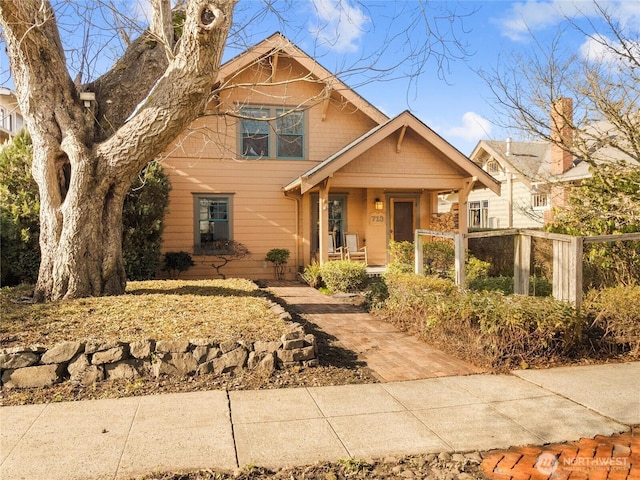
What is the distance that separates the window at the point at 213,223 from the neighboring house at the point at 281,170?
3cm

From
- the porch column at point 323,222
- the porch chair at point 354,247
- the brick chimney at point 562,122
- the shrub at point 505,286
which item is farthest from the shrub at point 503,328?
the porch chair at point 354,247

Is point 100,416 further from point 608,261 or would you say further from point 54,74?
point 608,261

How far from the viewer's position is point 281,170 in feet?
47.4

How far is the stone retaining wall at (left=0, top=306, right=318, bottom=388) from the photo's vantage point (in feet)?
15.9

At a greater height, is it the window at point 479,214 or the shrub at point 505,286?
the window at point 479,214

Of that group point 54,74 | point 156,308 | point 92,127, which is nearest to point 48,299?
point 156,308

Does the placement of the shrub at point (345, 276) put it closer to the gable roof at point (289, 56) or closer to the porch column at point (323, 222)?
the porch column at point (323, 222)

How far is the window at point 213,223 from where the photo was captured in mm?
13984

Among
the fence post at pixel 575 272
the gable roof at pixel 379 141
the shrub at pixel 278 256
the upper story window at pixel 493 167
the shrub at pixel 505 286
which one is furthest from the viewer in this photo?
the upper story window at pixel 493 167

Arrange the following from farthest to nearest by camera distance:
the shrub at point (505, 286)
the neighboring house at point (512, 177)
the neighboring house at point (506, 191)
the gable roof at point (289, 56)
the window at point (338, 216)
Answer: the neighboring house at point (506, 191), the neighboring house at point (512, 177), the window at point (338, 216), the gable roof at point (289, 56), the shrub at point (505, 286)

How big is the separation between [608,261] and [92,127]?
9454 mm

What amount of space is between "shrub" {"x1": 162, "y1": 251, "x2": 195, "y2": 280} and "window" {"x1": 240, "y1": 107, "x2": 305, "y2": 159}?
11.4 ft

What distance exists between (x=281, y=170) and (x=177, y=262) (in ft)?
13.4

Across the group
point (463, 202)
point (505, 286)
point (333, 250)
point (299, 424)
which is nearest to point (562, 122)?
point (505, 286)
